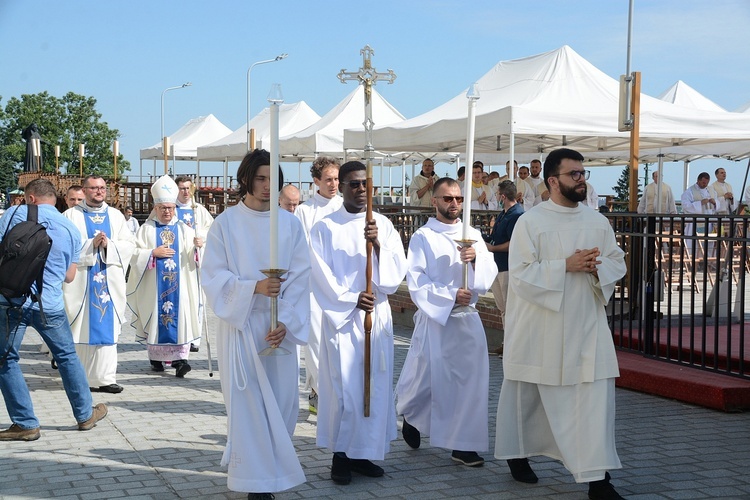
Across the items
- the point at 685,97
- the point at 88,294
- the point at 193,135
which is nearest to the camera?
the point at 88,294

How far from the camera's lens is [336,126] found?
23594 mm

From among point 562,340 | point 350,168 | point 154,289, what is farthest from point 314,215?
point 562,340

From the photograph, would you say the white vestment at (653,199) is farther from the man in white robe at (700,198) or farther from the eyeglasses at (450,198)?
the eyeglasses at (450,198)

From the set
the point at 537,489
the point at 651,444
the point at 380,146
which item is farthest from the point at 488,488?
the point at 380,146

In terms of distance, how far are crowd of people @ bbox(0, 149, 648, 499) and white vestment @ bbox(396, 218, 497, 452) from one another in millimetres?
10

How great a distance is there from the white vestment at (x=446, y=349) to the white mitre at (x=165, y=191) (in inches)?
161

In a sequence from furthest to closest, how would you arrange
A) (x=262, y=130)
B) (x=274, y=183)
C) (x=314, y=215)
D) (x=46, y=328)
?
(x=262, y=130), (x=314, y=215), (x=46, y=328), (x=274, y=183)

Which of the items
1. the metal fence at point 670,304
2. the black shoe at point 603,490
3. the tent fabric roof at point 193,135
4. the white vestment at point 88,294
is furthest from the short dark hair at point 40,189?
the tent fabric roof at point 193,135

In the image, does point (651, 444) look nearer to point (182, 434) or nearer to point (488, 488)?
point (488, 488)

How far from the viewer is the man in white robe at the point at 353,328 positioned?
605 cm

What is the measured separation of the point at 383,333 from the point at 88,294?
4140 millimetres

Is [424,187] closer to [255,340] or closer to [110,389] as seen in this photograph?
[110,389]

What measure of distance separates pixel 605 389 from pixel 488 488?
37.1 inches

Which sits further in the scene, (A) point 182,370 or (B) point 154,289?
(B) point 154,289
